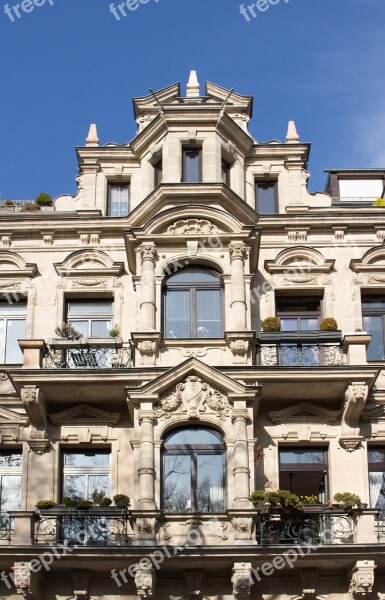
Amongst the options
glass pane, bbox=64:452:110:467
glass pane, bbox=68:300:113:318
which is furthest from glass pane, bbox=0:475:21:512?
glass pane, bbox=68:300:113:318

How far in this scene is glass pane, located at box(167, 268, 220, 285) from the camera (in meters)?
29.9

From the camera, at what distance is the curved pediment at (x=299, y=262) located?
3092 cm

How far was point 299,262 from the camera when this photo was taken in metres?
31.2

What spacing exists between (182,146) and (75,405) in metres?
8.12

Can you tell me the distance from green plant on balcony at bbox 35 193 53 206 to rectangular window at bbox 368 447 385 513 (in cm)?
1142

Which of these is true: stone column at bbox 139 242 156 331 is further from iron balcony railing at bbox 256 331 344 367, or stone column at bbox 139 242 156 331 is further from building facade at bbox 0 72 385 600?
iron balcony railing at bbox 256 331 344 367

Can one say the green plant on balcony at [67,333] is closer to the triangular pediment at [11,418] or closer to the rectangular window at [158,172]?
the triangular pediment at [11,418]

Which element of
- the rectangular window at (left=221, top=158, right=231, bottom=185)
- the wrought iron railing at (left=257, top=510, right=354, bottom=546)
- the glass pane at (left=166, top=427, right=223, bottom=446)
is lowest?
the wrought iron railing at (left=257, top=510, right=354, bottom=546)

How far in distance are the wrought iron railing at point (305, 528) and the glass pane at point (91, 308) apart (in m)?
7.57

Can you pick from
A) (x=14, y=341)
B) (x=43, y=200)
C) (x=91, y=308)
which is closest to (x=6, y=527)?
(x=14, y=341)

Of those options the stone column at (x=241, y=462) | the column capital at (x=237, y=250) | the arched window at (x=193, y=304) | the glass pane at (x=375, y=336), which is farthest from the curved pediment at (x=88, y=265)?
the glass pane at (x=375, y=336)

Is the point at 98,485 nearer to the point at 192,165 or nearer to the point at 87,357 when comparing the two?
the point at 87,357

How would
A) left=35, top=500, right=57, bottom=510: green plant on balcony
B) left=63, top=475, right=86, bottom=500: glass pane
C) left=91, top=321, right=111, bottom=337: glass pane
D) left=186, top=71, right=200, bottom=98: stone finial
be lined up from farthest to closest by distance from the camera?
1. left=186, top=71, right=200, bottom=98: stone finial
2. left=91, top=321, right=111, bottom=337: glass pane
3. left=63, top=475, right=86, bottom=500: glass pane
4. left=35, top=500, right=57, bottom=510: green plant on balcony

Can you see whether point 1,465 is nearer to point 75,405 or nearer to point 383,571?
point 75,405
